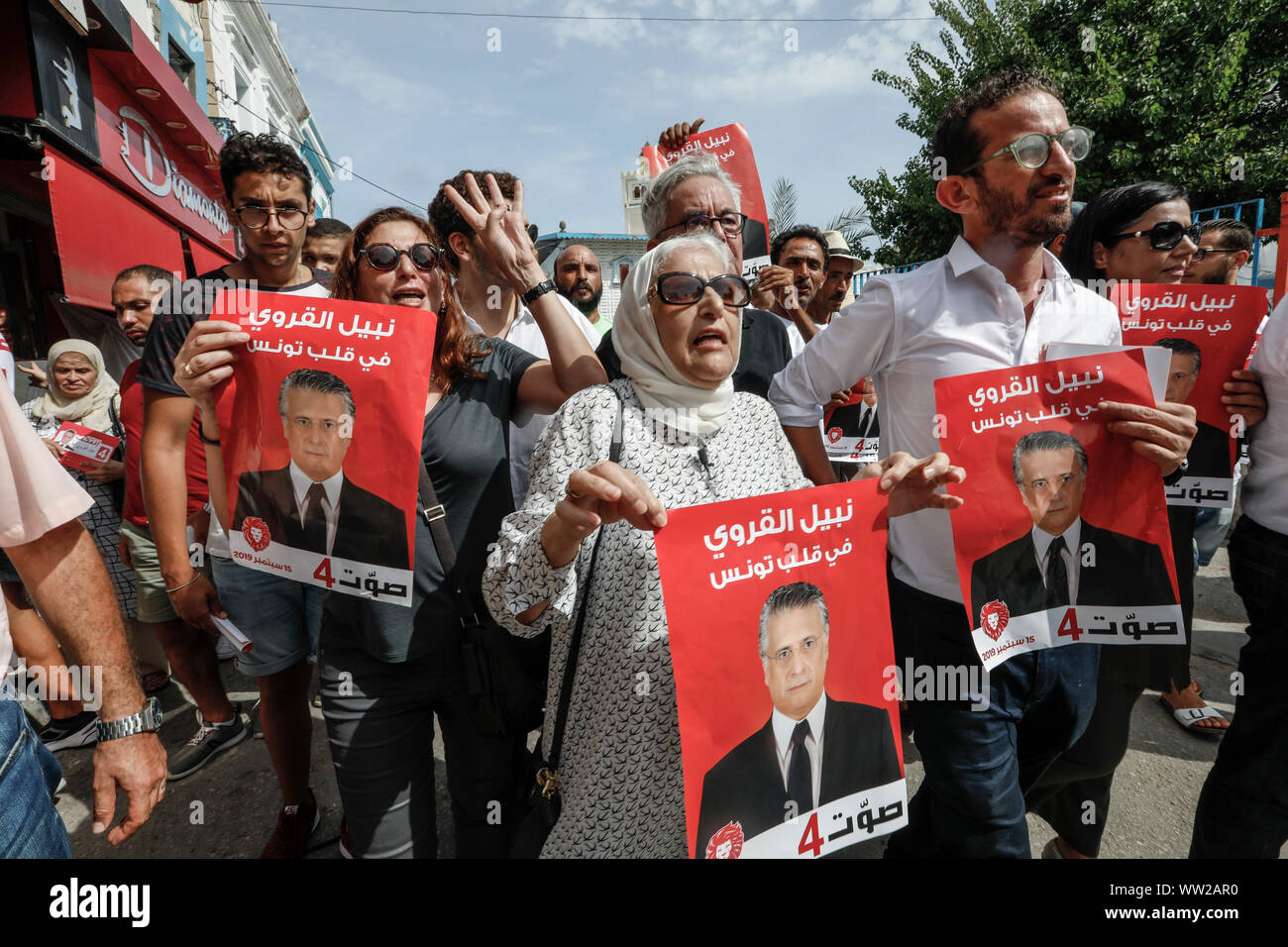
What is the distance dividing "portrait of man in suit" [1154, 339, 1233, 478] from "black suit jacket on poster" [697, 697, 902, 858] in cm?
145

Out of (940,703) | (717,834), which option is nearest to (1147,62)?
(940,703)

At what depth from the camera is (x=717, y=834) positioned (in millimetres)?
1273

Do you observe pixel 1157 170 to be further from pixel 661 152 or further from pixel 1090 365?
pixel 1090 365

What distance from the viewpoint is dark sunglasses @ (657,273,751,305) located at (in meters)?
1.55

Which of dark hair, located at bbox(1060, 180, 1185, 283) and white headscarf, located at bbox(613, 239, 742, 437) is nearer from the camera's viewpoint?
white headscarf, located at bbox(613, 239, 742, 437)

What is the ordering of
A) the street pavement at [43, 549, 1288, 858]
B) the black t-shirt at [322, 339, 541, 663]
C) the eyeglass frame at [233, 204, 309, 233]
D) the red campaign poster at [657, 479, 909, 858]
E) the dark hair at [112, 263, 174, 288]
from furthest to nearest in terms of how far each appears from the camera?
the dark hair at [112, 263, 174, 288], the street pavement at [43, 549, 1288, 858], the eyeglass frame at [233, 204, 309, 233], the black t-shirt at [322, 339, 541, 663], the red campaign poster at [657, 479, 909, 858]

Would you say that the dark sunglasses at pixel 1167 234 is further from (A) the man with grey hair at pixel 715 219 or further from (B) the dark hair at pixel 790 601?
(B) the dark hair at pixel 790 601

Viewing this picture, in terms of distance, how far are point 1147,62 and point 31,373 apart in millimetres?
15989

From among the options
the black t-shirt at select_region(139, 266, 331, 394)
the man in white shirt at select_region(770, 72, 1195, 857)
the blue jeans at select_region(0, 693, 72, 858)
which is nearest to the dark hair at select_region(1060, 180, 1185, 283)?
the man in white shirt at select_region(770, 72, 1195, 857)

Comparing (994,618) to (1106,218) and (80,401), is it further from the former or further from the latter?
(80,401)

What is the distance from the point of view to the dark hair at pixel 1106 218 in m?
2.25

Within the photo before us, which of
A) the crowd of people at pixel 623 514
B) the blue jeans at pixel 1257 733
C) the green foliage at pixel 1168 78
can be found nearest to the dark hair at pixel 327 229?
the crowd of people at pixel 623 514

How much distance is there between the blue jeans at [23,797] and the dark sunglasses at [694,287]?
1.58m

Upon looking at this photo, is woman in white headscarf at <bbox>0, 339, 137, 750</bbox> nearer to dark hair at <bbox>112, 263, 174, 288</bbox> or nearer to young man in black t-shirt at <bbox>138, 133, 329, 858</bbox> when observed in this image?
dark hair at <bbox>112, 263, 174, 288</bbox>
